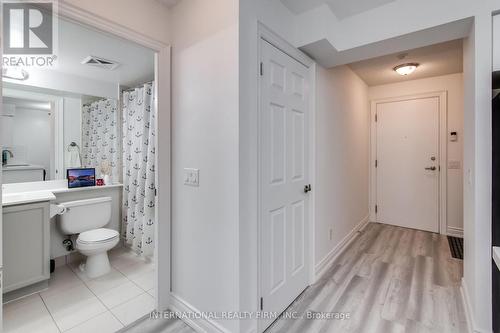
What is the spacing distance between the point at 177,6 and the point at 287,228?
6.29ft

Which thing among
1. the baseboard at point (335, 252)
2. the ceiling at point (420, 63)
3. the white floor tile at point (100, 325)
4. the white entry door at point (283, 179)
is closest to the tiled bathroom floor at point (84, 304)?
the white floor tile at point (100, 325)

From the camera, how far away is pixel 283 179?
1831mm

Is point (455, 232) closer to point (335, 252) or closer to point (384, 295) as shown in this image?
point (335, 252)

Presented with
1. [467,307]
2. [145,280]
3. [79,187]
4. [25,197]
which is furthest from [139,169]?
[467,307]

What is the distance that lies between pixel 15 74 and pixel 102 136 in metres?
1.01

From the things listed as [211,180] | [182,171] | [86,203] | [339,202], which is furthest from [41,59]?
[339,202]

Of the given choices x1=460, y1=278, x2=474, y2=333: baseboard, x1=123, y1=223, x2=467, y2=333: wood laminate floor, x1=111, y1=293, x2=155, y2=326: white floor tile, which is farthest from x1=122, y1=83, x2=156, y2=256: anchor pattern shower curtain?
x1=460, y1=278, x2=474, y2=333: baseboard

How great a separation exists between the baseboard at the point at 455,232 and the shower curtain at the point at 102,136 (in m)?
4.82

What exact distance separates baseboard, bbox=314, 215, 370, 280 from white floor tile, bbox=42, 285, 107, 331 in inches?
75.6

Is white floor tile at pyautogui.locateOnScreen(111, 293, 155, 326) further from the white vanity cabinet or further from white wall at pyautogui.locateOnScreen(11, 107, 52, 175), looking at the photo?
white wall at pyautogui.locateOnScreen(11, 107, 52, 175)

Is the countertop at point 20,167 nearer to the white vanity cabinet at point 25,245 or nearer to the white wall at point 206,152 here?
the white vanity cabinet at point 25,245

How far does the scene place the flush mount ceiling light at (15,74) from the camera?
2.24 meters

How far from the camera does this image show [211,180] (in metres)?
1.55

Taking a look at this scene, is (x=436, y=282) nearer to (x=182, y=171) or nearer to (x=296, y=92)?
(x=296, y=92)
